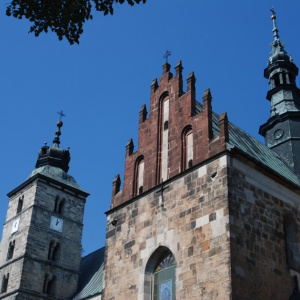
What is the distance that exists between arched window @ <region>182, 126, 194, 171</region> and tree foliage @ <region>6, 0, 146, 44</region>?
28.5 feet

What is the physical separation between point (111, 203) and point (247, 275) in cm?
734

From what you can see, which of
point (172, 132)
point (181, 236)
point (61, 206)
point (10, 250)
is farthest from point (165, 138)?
point (10, 250)

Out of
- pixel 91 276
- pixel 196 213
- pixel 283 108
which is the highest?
pixel 283 108

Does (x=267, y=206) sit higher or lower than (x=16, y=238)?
lower

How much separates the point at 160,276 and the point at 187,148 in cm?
459

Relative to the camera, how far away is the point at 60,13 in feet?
31.7

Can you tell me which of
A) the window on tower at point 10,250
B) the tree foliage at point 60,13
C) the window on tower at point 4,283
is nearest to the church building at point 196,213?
the tree foliage at point 60,13

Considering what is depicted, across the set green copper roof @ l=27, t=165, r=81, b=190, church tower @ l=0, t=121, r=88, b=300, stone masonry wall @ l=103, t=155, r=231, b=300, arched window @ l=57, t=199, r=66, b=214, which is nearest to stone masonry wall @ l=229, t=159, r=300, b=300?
stone masonry wall @ l=103, t=155, r=231, b=300

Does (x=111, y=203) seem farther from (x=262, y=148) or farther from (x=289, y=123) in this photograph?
(x=289, y=123)

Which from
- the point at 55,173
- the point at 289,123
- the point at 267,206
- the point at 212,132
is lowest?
the point at 267,206

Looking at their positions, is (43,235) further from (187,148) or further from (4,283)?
(187,148)

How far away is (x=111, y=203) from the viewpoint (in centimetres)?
2030

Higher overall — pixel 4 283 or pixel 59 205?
pixel 59 205

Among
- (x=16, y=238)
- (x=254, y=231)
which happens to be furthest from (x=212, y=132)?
(x=16, y=238)
